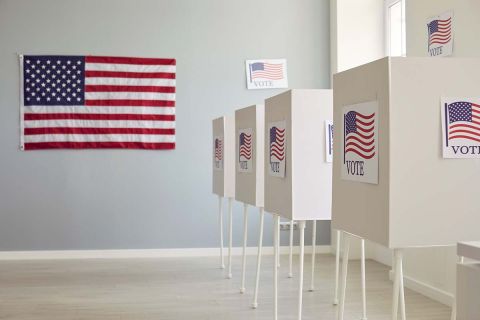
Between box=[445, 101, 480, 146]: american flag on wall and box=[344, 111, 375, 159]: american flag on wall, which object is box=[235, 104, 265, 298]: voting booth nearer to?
box=[344, 111, 375, 159]: american flag on wall

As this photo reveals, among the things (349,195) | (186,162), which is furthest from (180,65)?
(349,195)

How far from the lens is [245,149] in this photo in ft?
13.1

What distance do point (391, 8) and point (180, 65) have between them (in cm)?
204

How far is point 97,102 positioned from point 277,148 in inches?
121

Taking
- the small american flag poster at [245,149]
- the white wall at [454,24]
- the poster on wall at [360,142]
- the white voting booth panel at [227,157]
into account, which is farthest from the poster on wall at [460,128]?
the white voting booth panel at [227,157]

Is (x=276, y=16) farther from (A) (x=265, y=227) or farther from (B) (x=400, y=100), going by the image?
(B) (x=400, y=100)

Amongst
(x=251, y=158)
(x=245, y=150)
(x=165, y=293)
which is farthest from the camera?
(x=165, y=293)

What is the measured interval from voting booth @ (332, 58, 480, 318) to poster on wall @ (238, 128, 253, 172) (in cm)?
174

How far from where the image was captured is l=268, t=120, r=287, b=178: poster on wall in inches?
126

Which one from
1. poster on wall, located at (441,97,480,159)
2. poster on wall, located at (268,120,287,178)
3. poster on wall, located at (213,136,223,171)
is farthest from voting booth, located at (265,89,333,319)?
poster on wall, located at (213,136,223,171)

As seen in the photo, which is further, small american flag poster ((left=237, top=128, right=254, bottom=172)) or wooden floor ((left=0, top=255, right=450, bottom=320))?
small american flag poster ((left=237, top=128, right=254, bottom=172))

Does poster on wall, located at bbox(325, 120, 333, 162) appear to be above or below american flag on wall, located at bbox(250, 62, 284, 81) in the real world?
below

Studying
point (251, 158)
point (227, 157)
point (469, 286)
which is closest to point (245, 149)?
point (251, 158)

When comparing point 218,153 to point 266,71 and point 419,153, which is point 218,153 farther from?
point 419,153
